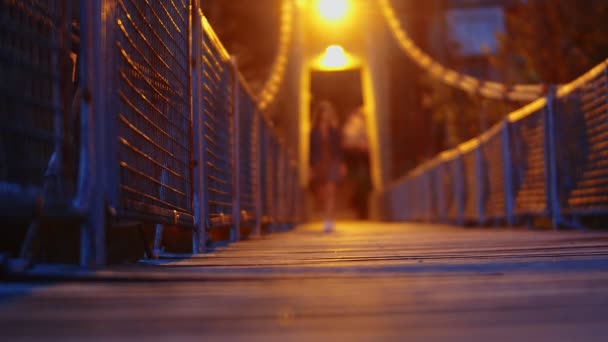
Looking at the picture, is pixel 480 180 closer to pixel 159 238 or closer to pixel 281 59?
pixel 281 59

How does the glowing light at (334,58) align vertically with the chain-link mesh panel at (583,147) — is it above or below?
above

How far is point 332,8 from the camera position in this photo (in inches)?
958

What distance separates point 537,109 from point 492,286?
5.53 m

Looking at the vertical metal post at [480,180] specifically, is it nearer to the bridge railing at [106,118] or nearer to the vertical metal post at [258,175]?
the vertical metal post at [258,175]

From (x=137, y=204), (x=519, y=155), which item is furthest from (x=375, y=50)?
(x=137, y=204)

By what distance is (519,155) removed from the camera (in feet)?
24.9

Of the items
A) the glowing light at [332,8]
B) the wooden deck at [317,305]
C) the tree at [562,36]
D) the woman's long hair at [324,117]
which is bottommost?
the wooden deck at [317,305]

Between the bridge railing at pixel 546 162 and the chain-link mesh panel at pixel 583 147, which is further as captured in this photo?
the bridge railing at pixel 546 162

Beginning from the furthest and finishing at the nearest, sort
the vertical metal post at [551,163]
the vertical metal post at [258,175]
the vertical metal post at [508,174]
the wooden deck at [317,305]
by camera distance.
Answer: the vertical metal post at [508,174] < the vertical metal post at [551,163] < the vertical metal post at [258,175] < the wooden deck at [317,305]

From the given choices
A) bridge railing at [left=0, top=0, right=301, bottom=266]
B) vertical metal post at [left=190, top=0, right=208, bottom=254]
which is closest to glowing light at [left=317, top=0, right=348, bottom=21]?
bridge railing at [left=0, top=0, right=301, bottom=266]

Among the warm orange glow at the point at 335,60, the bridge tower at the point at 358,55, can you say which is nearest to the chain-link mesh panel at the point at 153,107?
the bridge tower at the point at 358,55

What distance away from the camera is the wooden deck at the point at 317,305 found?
1093 mm

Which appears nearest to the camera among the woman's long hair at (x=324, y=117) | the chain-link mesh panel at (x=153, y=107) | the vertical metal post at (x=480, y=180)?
the chain-link mesh panel at (x=153, y=107)

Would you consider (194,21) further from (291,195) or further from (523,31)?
(523,31)
